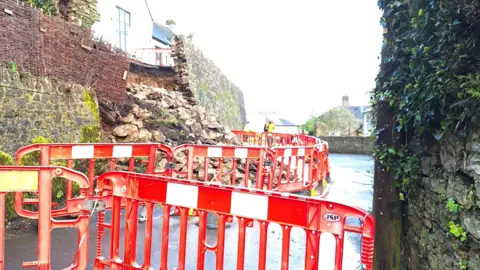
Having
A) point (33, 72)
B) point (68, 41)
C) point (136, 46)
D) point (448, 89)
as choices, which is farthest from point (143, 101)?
point (136, 46)

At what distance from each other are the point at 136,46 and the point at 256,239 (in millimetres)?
19064

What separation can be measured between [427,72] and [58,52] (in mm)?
7108

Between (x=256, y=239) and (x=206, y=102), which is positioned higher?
(x=206, y=102)

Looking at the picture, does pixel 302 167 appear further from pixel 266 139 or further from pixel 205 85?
pixel 205 85

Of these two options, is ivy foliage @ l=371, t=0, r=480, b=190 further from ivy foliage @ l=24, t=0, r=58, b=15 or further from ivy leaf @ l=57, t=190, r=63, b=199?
ivy foliage @ l=24, t=0, r=58, b=15

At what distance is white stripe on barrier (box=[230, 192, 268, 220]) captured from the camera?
8.21 ft

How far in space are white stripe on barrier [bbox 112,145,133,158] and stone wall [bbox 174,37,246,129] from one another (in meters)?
10.0

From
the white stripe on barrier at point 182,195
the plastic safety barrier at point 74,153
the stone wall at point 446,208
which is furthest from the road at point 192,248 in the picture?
the white stripe on barrier at point 182,195

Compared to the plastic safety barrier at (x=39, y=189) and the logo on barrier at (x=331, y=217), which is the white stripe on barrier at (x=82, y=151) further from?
the logo on barrier at (x=331, y=217)

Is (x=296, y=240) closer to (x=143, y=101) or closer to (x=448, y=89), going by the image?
(x=448, y=89)

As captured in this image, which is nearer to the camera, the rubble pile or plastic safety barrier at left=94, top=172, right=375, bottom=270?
plastic safety barrier at left=94, top=172, right=375, bottom=270

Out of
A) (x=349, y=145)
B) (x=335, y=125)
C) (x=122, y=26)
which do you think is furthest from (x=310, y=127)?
(x=122, y=26)

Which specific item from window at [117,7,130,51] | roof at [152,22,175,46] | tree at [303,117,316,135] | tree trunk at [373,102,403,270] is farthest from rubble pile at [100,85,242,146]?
roof at [152,22,175,46]

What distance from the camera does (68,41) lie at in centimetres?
773
